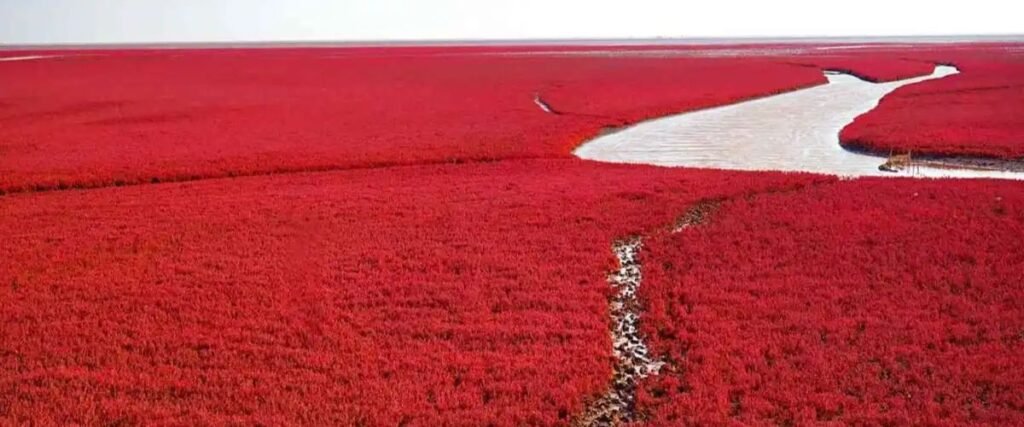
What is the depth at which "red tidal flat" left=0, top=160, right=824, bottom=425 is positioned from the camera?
1099 centimetres

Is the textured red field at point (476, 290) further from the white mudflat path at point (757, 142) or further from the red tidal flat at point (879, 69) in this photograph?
the red tidal flat at point (879, 69)

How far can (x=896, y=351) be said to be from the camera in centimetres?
1212

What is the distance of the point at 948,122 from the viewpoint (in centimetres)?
3706

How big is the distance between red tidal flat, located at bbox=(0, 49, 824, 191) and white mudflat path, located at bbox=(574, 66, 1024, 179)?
77.7 inches

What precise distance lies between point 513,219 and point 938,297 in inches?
377

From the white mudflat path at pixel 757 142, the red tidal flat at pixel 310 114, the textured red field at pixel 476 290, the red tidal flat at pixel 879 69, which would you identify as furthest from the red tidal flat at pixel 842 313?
the red tidal flat at pixel 879 69

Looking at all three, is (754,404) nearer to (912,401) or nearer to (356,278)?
(912,401)

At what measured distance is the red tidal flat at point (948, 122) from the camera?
30.9m

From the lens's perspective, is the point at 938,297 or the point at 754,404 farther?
the point at 938,297

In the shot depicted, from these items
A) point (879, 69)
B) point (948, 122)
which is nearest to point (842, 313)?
point (948, 122)

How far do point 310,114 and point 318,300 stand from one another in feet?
110

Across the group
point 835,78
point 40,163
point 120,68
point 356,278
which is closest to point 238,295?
point 356,278

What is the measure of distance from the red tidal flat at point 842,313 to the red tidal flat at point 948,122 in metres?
10.1

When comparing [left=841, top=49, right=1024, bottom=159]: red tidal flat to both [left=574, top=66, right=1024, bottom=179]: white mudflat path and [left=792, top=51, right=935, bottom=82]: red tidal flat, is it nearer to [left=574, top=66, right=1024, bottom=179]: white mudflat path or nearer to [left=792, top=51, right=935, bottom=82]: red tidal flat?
[left=574, top=66, right=1024, bottom=179]: white mudflat path
